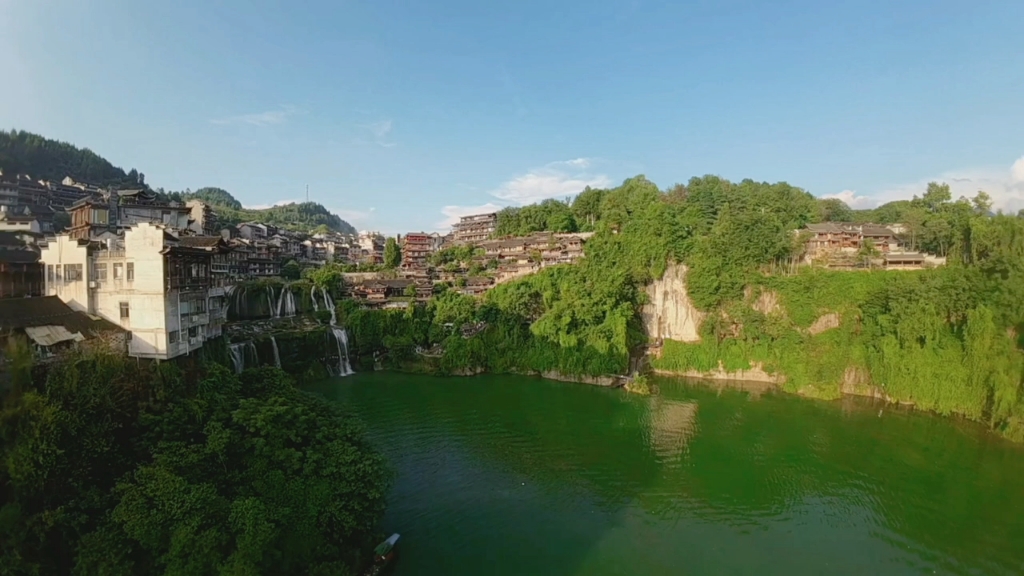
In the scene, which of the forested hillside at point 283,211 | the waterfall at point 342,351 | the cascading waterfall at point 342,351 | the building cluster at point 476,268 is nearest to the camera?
the cascading waterfall at point 342,351

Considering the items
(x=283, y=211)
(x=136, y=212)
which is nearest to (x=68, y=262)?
(x=136, y=212)

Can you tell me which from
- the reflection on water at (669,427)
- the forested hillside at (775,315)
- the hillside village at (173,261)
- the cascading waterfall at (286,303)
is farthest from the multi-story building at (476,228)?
the reflection on water at (669,427)

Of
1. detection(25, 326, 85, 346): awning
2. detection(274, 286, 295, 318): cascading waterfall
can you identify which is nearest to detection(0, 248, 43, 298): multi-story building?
detection(25, 326, 85, 346): awning

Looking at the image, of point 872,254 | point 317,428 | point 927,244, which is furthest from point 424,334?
point 927,244

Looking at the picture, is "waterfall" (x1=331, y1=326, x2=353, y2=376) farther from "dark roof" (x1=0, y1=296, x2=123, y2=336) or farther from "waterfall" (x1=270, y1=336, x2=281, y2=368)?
"dark roof" (x1=0, y1=296, x2=123, y2=336)

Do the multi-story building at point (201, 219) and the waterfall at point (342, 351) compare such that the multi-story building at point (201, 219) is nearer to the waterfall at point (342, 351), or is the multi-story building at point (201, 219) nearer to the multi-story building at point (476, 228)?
the waterfall at point (342, 351)

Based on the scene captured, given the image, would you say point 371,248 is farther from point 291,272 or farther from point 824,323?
point 824,323
